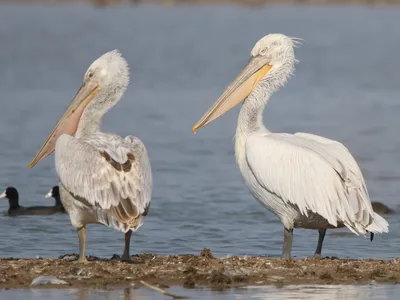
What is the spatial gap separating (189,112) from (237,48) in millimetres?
14658

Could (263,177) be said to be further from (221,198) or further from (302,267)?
(221,198)

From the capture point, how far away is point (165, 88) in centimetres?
2138

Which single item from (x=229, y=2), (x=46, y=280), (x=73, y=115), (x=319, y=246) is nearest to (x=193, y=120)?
(x=73, y=115)

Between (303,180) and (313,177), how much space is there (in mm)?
76

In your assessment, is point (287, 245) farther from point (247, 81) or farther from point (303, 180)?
point (247, 81)

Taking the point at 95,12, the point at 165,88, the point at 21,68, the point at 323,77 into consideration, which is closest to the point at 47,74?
the point at 21,68

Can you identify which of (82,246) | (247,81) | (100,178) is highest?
(247,81)

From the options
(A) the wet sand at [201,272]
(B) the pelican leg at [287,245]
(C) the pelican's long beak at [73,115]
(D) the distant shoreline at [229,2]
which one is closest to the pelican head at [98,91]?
(C) the pelican's long beak at [73,115]

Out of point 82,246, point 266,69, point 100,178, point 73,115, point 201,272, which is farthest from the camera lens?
point 266,69

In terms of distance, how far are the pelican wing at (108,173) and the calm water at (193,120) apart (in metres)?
1.43

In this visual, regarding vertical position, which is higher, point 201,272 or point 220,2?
point 220,2

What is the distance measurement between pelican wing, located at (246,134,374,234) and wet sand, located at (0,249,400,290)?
0.36m

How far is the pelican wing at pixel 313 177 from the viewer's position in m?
7.48

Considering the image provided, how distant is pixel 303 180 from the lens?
764 centimetres
